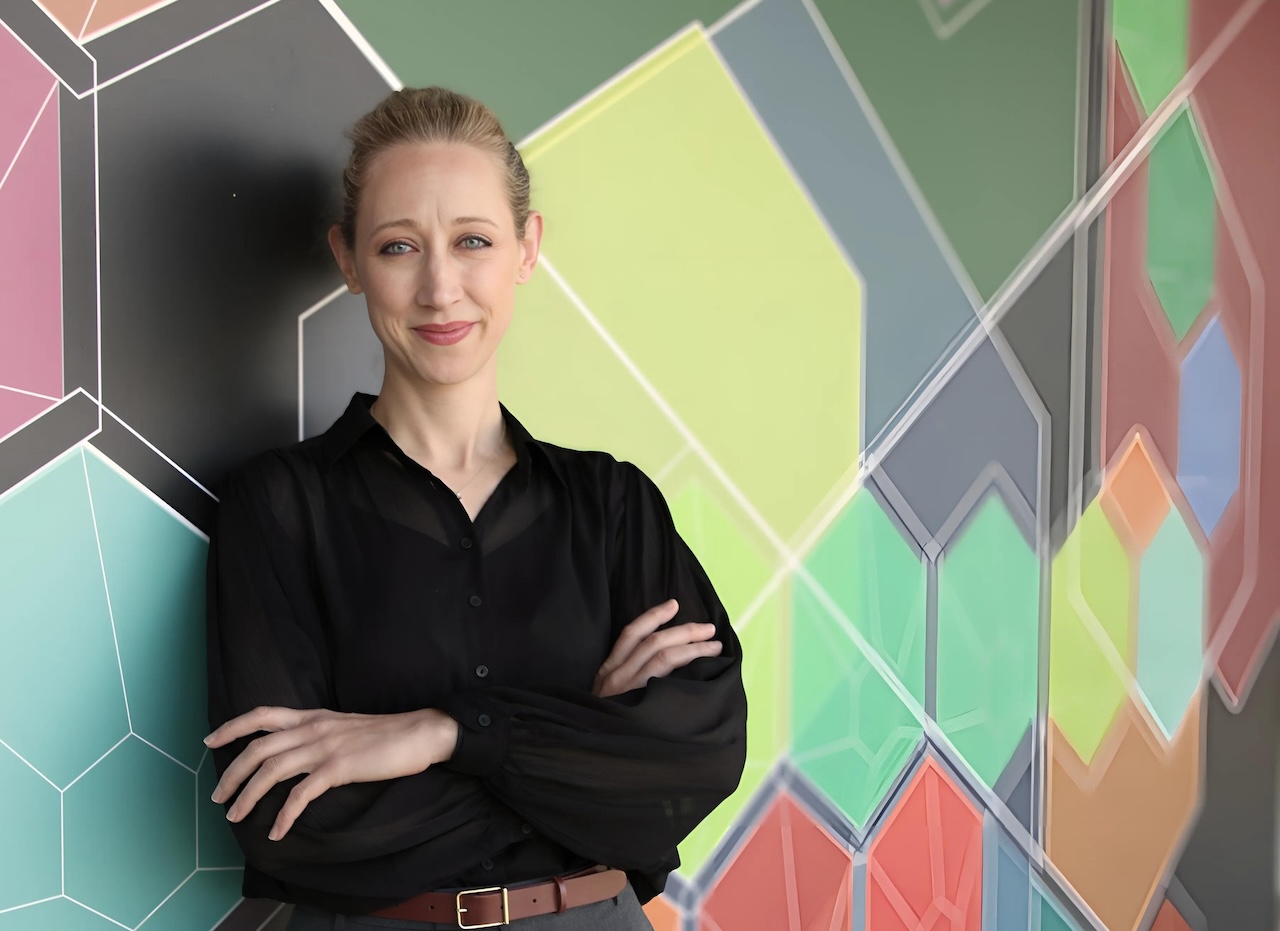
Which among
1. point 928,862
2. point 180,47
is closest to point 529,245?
point 180,47

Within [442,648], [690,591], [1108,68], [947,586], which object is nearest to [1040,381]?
[947,586]

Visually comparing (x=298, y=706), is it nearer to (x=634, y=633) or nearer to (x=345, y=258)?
(x=634, y=633)

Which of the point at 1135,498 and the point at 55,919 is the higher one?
the point at 55,919

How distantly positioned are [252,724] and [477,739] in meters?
0.24

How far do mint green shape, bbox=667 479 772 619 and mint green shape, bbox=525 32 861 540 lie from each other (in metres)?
0.07

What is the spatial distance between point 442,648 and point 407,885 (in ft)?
0.88

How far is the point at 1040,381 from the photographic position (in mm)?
2473

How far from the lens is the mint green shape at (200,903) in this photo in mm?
1556

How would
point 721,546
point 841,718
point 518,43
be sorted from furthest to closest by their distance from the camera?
point 841,718 < point 721,546 < point 518,43

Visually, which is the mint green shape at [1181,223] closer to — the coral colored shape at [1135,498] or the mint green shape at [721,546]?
the coral colored shape at [1135,498]

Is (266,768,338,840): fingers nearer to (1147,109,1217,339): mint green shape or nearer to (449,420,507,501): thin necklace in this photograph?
(449,420,507,501): thin necklace

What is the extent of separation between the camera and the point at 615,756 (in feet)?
4.49

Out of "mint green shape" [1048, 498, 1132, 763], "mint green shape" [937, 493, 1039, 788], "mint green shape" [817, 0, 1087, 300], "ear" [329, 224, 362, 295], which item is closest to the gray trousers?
"ear" [329, 224, 362, 295]

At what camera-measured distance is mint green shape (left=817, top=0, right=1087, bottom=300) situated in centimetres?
228
